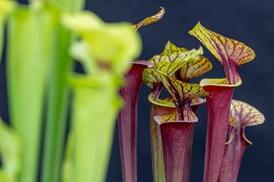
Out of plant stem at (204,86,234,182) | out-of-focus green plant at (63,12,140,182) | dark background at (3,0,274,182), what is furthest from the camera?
dark background at (3,0,274,182)

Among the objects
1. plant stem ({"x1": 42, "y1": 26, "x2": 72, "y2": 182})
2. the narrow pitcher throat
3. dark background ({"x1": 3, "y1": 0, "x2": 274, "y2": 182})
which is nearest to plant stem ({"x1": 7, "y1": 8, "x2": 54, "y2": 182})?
plant stem ({"x1": 42, "y1": 26, "x2": 72, "y2": 182})

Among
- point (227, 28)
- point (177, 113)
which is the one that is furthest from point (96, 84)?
point (227, 28)

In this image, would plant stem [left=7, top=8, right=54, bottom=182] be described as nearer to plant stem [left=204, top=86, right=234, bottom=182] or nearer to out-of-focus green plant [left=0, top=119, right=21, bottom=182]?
out-of-focus green plant [left=0, top=119, right=21, bottom=182]

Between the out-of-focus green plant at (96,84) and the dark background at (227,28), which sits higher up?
the out-of-focus green plant at (96,84)

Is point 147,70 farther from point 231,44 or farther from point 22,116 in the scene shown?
point 22,116

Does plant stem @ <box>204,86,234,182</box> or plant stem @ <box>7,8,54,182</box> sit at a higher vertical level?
plant stem @ <box>7,8,54,182</box>

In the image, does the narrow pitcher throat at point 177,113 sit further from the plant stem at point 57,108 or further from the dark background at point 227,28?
the dark background at point 227,28

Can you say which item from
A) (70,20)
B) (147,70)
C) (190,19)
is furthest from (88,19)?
(190,19)

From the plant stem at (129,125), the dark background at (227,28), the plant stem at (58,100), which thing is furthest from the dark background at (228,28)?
the plant stem at (58,100)
